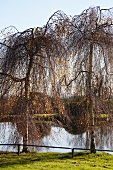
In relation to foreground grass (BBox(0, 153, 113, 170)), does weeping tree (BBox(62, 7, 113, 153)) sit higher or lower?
higher

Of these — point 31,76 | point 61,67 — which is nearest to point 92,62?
point 61,67

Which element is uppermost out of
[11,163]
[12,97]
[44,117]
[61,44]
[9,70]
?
[61,44]

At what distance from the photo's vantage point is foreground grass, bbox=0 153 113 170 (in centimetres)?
827

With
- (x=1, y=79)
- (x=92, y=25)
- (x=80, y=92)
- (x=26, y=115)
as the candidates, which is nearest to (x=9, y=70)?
(x=1, y=79)

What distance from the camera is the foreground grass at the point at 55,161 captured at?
8.27m

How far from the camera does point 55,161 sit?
9305 mm

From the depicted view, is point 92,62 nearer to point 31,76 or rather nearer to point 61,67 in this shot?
point 61,67

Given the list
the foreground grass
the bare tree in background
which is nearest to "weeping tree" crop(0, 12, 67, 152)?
the bare tree in background

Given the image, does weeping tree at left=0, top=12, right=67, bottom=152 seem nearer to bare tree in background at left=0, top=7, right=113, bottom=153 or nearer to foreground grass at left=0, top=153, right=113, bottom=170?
bare tree in background at left=0, top=7, right=113, bottom=153

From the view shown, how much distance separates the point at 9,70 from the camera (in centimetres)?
1080

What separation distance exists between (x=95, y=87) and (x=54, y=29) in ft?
8.86

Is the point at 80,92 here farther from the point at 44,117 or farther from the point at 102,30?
the point at 102,30

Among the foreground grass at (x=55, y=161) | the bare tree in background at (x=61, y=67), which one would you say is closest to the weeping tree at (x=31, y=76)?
the bare tree in background at (x=61, y=67)

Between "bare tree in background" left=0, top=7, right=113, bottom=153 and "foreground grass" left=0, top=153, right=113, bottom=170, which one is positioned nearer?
"foreground grass" left=0, top=153, right=113, bottom=170
